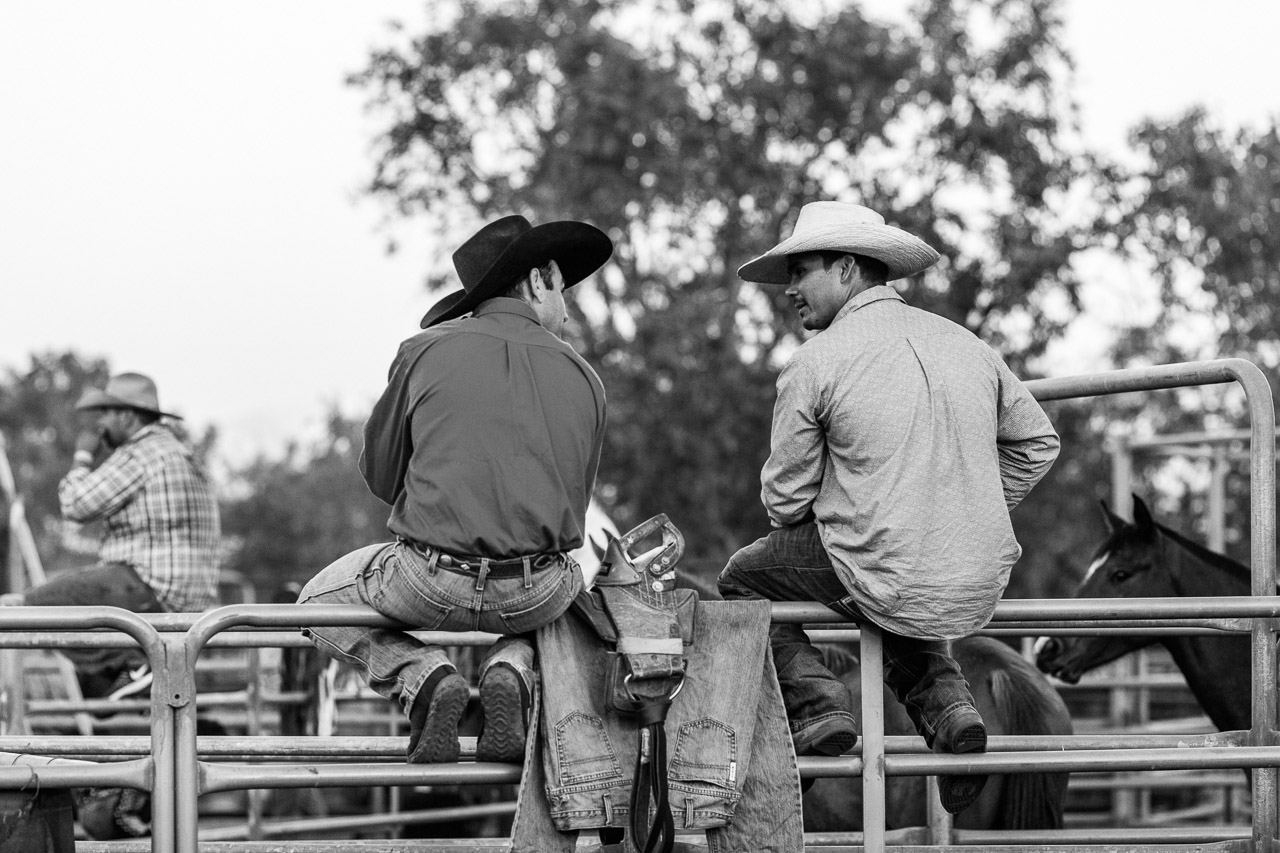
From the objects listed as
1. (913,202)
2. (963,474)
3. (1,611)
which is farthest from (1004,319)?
(1,611)

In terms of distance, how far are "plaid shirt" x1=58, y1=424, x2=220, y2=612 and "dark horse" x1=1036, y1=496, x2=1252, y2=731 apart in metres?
4.40

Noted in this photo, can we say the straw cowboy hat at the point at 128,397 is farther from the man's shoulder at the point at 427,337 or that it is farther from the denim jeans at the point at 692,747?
the denim jeans at the point at 692,747

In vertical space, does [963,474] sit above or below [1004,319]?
below

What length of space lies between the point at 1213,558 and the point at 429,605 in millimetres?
4435

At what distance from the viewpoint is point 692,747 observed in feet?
11.6

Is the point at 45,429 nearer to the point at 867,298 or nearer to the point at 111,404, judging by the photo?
the point at 111,404

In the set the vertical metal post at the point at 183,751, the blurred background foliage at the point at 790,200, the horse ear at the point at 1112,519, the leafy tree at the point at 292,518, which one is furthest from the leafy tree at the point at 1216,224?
the leafy tree at the point at 292,518

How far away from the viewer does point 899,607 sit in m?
3.61

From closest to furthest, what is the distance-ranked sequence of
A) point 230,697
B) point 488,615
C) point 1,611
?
point 1,611 → point 488,615 → point 230,697

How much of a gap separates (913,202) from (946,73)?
1695 millimetres

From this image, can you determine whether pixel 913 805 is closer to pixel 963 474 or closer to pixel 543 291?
pixel 963 474

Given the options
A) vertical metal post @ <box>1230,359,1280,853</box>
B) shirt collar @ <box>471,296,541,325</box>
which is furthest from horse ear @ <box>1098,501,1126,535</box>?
shirt collar @ <box>471,296,541,325</box>

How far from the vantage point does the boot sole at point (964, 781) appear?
145 inches

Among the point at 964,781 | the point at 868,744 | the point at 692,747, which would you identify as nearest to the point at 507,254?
the point at 692,747
